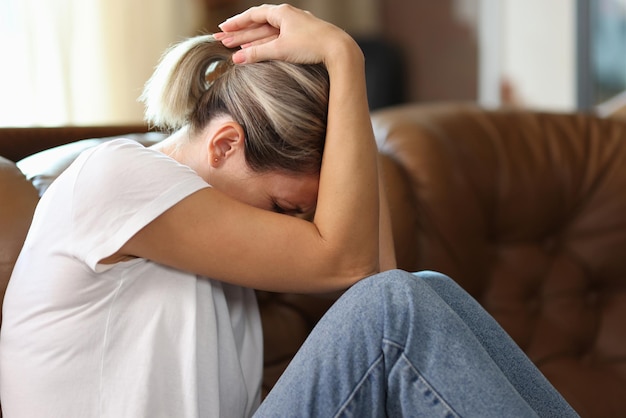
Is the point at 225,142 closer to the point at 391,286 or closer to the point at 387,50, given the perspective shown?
the point at 391,286

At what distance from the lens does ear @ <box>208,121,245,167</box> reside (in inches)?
44.5

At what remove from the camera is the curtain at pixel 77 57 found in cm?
233

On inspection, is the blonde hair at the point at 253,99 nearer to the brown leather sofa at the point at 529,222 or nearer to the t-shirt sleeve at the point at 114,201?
the t-shirt sleeve at the point at 114,201

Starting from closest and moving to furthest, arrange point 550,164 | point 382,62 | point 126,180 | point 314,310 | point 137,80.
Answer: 1. point 126,180
2. point 314,310
3. point 550,164
4. point 137,80
5. point 382,62

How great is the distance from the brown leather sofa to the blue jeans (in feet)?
1.71

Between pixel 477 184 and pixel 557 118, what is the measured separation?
32cm

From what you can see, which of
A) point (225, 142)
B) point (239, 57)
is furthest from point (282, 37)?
point (225, 142)

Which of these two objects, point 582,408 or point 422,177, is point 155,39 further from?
point 582,408

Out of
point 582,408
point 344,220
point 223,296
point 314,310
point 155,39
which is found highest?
point 155,39

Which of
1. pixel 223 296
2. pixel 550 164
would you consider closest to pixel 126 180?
pixel 223 296

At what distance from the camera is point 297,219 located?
1115 millimetres

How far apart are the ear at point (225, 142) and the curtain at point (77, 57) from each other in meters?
1.27

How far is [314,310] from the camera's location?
1.51 m

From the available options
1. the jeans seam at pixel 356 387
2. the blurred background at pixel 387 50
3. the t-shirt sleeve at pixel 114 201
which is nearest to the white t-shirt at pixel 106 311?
the t-shirt sleeve at pixel 114 201
